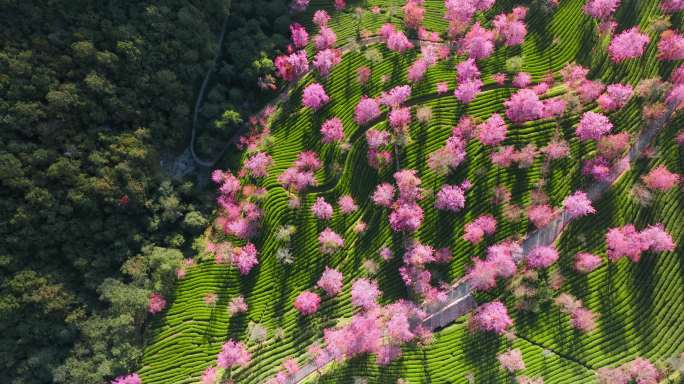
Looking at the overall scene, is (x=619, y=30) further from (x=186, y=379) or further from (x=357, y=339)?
(x=186, y=379)

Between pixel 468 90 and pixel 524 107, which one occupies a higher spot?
pixel 468 90

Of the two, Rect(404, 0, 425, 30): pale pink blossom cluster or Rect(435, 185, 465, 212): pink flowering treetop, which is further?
Rect(404, 0, 425, 30): pale pink blossom cluster

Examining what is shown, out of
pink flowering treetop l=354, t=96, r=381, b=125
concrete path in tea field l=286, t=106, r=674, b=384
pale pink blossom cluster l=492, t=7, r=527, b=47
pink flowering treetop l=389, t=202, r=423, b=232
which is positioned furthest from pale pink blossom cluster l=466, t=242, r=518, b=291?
pale pink blossom cluster l=492, t=7, r=527, b=47

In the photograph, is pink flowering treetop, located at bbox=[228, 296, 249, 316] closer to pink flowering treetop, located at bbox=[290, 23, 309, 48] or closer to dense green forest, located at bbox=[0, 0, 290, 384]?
dense green forest, located at bbox=[0, 0, 290, 384]

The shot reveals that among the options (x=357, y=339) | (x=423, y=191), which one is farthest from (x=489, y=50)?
(x=357, y=339)

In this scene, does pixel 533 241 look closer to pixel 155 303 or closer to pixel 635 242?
A: pixel 635 242

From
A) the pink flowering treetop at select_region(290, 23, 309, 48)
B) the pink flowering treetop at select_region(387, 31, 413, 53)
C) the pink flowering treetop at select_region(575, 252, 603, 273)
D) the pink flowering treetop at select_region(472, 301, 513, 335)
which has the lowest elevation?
the pink flowering treetop at select_region(472, 301, 513, 335)

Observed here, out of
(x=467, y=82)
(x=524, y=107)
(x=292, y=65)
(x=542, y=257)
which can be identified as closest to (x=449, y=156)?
(x=467, y=82)

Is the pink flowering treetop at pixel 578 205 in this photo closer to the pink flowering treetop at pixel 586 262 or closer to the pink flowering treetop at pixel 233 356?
the pink flowering treetop at pixel 586 262
